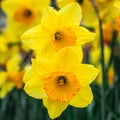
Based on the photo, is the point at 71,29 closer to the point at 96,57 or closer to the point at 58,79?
the point at 58,79

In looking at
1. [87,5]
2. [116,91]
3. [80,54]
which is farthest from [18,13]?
[80,54]

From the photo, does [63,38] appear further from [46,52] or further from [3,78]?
[3,78]

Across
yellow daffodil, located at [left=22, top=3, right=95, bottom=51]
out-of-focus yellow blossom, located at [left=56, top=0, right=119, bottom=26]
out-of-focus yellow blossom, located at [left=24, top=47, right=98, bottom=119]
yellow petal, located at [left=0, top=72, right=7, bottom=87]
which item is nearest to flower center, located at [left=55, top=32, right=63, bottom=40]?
yellow daffodil, located at [left=22, top=3, right=95, bottom=51]

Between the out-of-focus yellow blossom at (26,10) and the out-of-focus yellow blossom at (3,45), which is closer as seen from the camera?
the out-of-focus yellow blossom at (26,10)

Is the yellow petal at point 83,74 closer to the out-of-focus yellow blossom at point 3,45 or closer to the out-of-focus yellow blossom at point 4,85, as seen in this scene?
the out-of-focus yellow blossom at point 4,85

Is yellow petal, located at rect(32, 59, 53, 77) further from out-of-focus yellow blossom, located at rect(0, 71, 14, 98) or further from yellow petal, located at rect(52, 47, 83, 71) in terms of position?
out-of-focus yellow blossom, located at rect(0, 71, 14, 98)

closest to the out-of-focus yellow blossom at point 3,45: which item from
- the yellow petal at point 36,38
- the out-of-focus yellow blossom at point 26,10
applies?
the out-of-focus yellow blossom at point 26,10
